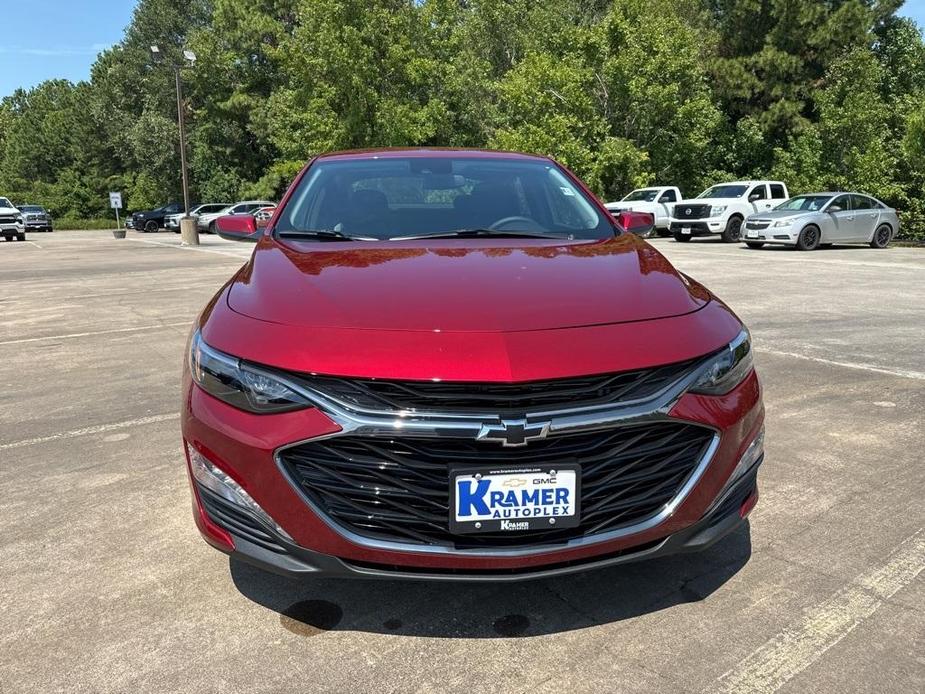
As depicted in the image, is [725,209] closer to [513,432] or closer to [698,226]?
[698,226]

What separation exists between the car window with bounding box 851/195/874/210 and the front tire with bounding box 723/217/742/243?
3.53 metres

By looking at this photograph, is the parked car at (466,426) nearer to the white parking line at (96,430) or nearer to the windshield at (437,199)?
the windshield at (437,199)

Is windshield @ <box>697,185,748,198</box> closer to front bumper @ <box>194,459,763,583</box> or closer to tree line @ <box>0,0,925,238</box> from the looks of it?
tree line @ <box>0,0,925,238</box>

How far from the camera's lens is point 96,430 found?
446 centimetres

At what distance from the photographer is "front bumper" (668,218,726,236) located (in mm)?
21891

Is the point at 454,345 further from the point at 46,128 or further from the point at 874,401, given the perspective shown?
the point at 46,128

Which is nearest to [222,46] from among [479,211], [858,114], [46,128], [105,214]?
[105,214]

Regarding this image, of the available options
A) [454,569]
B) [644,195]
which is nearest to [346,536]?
[454,569]

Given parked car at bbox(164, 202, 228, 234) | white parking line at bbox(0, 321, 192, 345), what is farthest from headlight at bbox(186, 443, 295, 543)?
parked car at bbox(164, 202, 228, 234)

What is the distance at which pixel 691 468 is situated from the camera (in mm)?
2176

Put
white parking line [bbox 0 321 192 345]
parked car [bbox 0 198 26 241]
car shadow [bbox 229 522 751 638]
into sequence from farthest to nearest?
parked car [bbox 0 198 26 241]
white parking line [bbox 0 321 192 345]
car shadow [bbox 229 522 751 638]

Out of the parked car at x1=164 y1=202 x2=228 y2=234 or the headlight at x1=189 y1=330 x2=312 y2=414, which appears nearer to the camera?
the headlight at x1=189 y1=330 x2=312 y2=414

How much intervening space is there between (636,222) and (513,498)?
7.99 feet

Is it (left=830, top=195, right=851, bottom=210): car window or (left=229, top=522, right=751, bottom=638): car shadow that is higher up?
(left=830, top=195, right=851, bottom=210): car window
